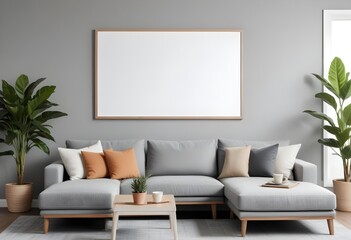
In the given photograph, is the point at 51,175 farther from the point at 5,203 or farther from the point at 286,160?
the point at 286,160

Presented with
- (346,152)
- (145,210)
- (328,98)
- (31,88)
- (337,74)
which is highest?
(337,74)

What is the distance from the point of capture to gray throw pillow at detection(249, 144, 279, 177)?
5.64 m

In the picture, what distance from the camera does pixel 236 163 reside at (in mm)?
5645

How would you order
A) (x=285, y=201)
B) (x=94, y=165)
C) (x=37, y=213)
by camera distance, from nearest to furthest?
(x=285, y=201), (x=94, y=165), (x=37, y=213)

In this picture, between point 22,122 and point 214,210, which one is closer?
point 214,210

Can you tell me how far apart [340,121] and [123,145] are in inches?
99.9

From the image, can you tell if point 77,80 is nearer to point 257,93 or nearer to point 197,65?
point 197,65

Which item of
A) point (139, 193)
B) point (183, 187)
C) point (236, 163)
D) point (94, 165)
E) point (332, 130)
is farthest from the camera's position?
point (332, 130)

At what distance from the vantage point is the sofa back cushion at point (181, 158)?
5.79m

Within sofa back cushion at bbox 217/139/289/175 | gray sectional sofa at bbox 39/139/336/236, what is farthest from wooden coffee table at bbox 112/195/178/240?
sofa back cushion at bbox 217/139/289/175

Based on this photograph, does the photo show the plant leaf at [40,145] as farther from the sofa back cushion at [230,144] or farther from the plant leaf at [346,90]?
the plant leaf at [346,90]

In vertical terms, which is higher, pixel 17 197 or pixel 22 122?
pixel 22 122

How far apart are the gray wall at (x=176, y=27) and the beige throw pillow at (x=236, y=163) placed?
60cm

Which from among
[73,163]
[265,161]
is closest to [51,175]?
[73,163]
